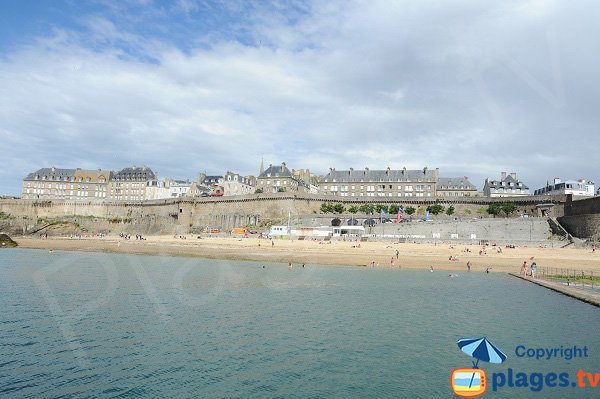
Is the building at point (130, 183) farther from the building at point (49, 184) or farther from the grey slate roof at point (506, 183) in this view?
the grey slate roof at point (506, 183)

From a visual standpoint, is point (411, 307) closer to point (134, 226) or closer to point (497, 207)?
point (497, 207)

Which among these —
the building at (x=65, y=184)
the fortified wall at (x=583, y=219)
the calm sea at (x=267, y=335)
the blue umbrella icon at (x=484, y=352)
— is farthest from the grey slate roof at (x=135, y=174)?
the blue umbrella icon at (x=484, y=352)

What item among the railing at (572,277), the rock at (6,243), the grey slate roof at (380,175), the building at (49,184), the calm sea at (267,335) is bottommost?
the calm sea at (267,335)

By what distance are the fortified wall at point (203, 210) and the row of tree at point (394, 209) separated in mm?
1111

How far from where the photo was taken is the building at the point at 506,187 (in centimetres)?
8731

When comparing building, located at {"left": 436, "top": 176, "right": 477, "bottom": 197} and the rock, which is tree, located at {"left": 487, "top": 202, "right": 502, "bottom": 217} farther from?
the rock

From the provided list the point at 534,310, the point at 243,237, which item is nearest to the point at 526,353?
the point at 534,310

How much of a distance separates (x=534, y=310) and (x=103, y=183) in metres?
101

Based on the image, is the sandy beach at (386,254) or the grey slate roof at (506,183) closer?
the sandy beach at (386,254)

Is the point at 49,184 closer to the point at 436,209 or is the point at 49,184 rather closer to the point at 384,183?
the point at 384,183

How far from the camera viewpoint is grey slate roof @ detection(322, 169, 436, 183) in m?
86.1

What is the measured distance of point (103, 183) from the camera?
10206 cm

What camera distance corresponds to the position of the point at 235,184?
3607 inches

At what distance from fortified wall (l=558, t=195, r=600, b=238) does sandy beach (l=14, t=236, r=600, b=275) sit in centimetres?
617
